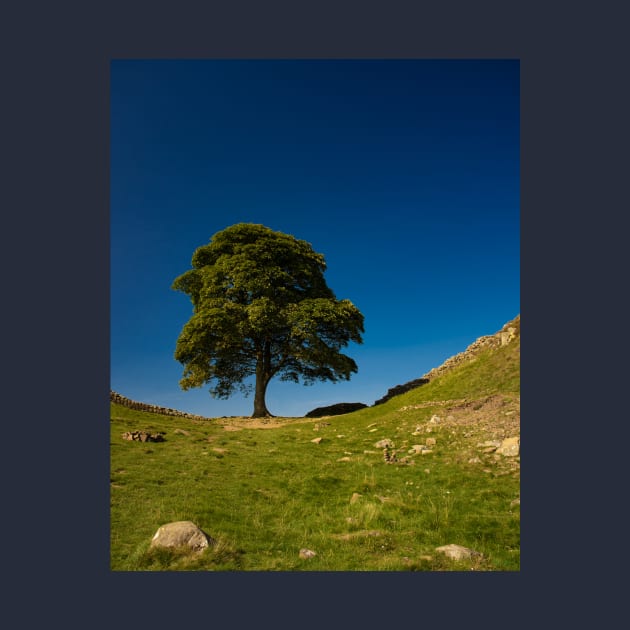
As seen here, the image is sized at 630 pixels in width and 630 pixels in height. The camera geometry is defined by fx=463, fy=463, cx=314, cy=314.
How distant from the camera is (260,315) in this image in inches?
717

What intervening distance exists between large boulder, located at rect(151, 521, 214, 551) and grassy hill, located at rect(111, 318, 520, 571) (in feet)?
0.41

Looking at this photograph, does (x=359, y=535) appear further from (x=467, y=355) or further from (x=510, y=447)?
(x=467, y=355)

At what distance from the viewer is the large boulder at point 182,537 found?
20.5ft

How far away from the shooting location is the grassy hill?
6.59m

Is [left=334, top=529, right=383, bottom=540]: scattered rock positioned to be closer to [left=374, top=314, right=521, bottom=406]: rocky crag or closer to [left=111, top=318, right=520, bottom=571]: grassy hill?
[left=111, top=318, right=520, bottom=571]: grassy hill

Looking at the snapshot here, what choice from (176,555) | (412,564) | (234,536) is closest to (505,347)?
(412,564)

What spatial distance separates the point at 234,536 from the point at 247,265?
13.3 m

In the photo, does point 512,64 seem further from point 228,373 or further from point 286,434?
point 228,373

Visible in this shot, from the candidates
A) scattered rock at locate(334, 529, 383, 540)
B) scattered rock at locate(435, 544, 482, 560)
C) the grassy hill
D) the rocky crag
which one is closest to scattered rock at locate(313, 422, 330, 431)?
the grassy hill

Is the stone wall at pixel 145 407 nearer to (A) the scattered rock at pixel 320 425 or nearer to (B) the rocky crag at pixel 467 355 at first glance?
(A) the scattered rock at pixel 320 425

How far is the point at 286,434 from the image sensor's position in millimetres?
13789

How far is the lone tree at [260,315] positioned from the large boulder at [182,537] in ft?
39.0

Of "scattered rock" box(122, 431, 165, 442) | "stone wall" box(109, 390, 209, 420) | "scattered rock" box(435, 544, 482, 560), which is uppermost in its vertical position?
"stone wall" box(109, 390, 209, 420)

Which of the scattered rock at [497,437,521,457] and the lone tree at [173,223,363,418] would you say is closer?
the scattered rock at [497,437,521,457]
